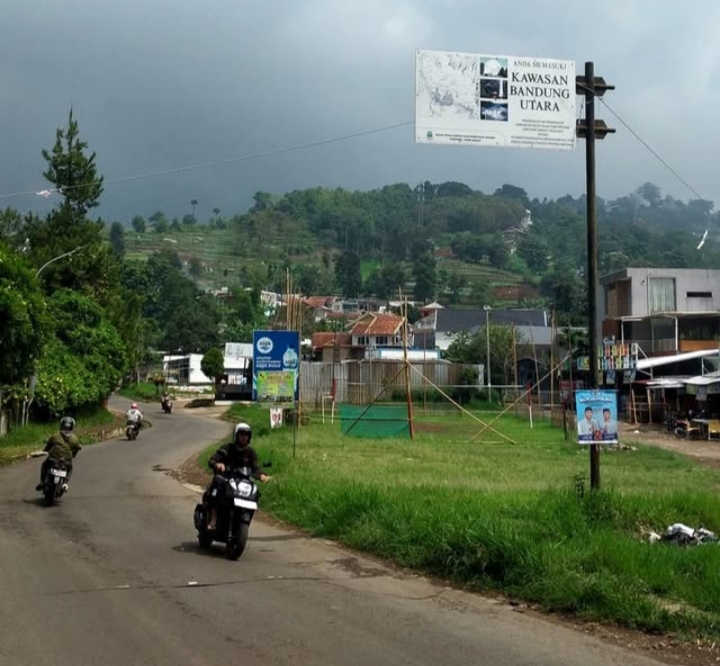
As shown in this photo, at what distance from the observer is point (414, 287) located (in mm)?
171250

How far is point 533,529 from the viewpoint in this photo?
10.2m

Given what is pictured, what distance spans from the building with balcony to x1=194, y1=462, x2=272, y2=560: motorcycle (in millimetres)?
53469

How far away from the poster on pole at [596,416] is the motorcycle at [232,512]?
4373mm

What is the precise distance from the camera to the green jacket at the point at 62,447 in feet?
52.5

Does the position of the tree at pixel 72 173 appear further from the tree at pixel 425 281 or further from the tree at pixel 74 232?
the tree at pixel 425 281

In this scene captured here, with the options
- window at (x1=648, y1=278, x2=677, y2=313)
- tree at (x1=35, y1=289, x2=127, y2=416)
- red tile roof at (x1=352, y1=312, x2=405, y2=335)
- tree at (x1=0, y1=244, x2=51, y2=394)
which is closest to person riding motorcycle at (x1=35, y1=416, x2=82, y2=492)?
tree at (x1=0, y1=244, x2=51, y2=394)

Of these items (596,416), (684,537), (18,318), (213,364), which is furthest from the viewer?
(213,364)

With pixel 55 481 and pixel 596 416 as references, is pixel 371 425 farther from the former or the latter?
pixel 596 416

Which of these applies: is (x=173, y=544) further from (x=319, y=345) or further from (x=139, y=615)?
(x=319, y=345)

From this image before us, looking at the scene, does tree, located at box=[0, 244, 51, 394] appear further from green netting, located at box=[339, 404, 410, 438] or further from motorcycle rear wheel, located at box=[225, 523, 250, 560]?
motorcycle rear wheel, located at box=[225, 523, 250, 560]

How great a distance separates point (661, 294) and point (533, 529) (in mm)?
60546

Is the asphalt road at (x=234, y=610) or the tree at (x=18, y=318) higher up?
the tree at (x=18, y=318)

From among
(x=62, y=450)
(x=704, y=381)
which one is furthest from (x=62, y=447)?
(x=704, y=381)

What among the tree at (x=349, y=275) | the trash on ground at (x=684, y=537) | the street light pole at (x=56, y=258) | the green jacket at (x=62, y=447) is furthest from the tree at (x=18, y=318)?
the tree at (x=349, y=275)
